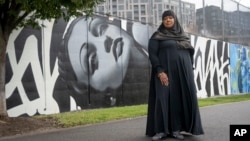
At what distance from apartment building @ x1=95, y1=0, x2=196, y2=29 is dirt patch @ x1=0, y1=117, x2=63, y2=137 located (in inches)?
255

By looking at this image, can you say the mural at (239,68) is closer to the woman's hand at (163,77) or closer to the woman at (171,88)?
the woman at (171,88)

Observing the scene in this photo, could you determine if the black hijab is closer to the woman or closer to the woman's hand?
the woman

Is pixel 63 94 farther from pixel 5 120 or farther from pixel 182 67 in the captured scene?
pixel 182 67

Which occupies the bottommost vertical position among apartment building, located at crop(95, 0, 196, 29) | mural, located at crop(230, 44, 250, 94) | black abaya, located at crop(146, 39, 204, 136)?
mural, located at crop(230, 44, 250, 94)

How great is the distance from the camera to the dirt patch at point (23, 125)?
31.6 ft

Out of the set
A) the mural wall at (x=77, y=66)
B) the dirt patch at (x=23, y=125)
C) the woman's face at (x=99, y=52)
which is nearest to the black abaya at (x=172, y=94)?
the dirt patch at (x=23, y=125)

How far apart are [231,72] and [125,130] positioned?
20.2 metres

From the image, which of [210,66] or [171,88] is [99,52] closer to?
[171,88]

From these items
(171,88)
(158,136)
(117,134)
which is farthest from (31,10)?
(158,136)

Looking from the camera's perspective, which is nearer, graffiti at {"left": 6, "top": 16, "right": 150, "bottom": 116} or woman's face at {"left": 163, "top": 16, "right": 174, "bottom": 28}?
woman's face at {"left": 163, "top": 16, "right": 174, "bottom": 28}

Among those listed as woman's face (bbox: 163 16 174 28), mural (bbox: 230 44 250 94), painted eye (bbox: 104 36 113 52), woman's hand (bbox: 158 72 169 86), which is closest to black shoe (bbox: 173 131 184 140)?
woman's hand (bbox: 158 72 169 86)

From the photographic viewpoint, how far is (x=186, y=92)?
7805mm

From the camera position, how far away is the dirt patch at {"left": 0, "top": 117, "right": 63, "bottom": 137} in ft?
31.6

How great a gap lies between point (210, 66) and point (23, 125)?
16919 millimetres
